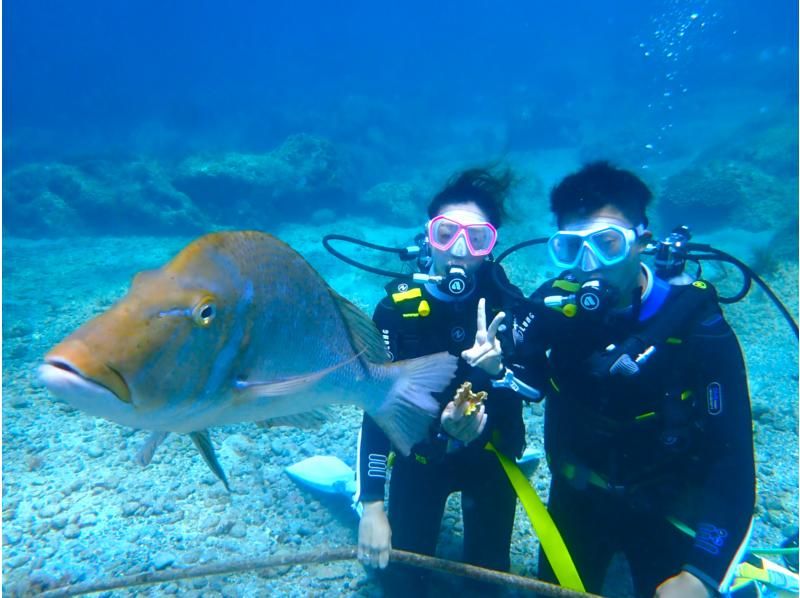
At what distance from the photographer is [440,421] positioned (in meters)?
2.55

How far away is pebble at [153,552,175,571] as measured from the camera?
135 inches

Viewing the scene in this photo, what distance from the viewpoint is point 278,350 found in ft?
3.84

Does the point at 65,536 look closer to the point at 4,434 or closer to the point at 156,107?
the point at 4,434

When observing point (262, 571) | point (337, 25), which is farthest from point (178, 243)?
point (337, 25)

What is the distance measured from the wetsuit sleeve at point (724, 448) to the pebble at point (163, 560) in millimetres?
3488

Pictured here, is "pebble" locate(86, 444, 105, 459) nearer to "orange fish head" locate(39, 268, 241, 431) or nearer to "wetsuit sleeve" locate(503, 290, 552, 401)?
"wetsuit sleeve" locate(503, 290, 552, 401)

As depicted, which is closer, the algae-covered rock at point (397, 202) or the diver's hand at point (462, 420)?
the diver's hand at point (462, 420)

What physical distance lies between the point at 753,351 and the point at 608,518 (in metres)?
4.71

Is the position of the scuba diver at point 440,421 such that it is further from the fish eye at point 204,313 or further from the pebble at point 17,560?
the pebble at point 17,560

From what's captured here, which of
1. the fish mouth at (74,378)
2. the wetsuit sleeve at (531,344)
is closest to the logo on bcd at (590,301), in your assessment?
the wetsuit sleeve at (531,344)

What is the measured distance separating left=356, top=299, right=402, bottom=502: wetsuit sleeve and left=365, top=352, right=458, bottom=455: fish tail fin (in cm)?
109

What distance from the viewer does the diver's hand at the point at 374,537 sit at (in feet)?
8.56

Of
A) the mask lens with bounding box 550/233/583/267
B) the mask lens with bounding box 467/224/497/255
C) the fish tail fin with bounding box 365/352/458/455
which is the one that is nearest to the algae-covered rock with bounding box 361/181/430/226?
the mask lens with bounding box 467/224/497/255

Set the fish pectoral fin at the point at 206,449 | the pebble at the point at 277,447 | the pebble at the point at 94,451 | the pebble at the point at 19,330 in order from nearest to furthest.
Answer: the fish pectoral fin at the point at 206,449 < the pebble at the point at 94,451 < the pebble at the point at 277,447 < the pebble at the point at 19,330
